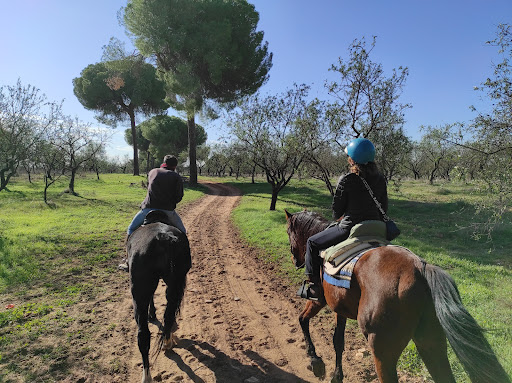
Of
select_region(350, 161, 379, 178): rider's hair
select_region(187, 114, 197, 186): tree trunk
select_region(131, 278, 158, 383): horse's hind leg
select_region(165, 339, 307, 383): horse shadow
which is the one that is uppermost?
select_region(187, 114, 197, 186): tree trunk

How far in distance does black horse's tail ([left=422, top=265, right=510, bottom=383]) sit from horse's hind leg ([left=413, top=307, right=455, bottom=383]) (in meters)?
0.15

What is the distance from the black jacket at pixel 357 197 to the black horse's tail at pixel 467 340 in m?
1.18

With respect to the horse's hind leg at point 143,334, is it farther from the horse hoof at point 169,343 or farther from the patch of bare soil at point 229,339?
the horse hoof at point 169,343

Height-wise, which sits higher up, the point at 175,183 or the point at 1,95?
the point at 1,95

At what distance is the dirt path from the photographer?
382 cm

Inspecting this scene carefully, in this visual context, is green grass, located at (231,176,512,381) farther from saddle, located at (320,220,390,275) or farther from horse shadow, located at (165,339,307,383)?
horse shadow, located at (165,339,307,383)

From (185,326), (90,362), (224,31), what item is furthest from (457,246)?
(224,31)

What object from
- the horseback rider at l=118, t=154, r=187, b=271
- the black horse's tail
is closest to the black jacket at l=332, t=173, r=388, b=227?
the black horse's tail

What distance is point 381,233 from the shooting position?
3.24m

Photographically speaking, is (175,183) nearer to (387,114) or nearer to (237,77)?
(387,114)

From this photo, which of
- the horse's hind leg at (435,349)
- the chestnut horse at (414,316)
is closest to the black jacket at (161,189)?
the chestnut horse at (414,316)

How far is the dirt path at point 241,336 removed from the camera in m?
3.82

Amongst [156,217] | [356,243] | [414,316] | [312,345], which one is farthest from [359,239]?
[156,217]

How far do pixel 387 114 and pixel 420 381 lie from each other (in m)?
10.7
